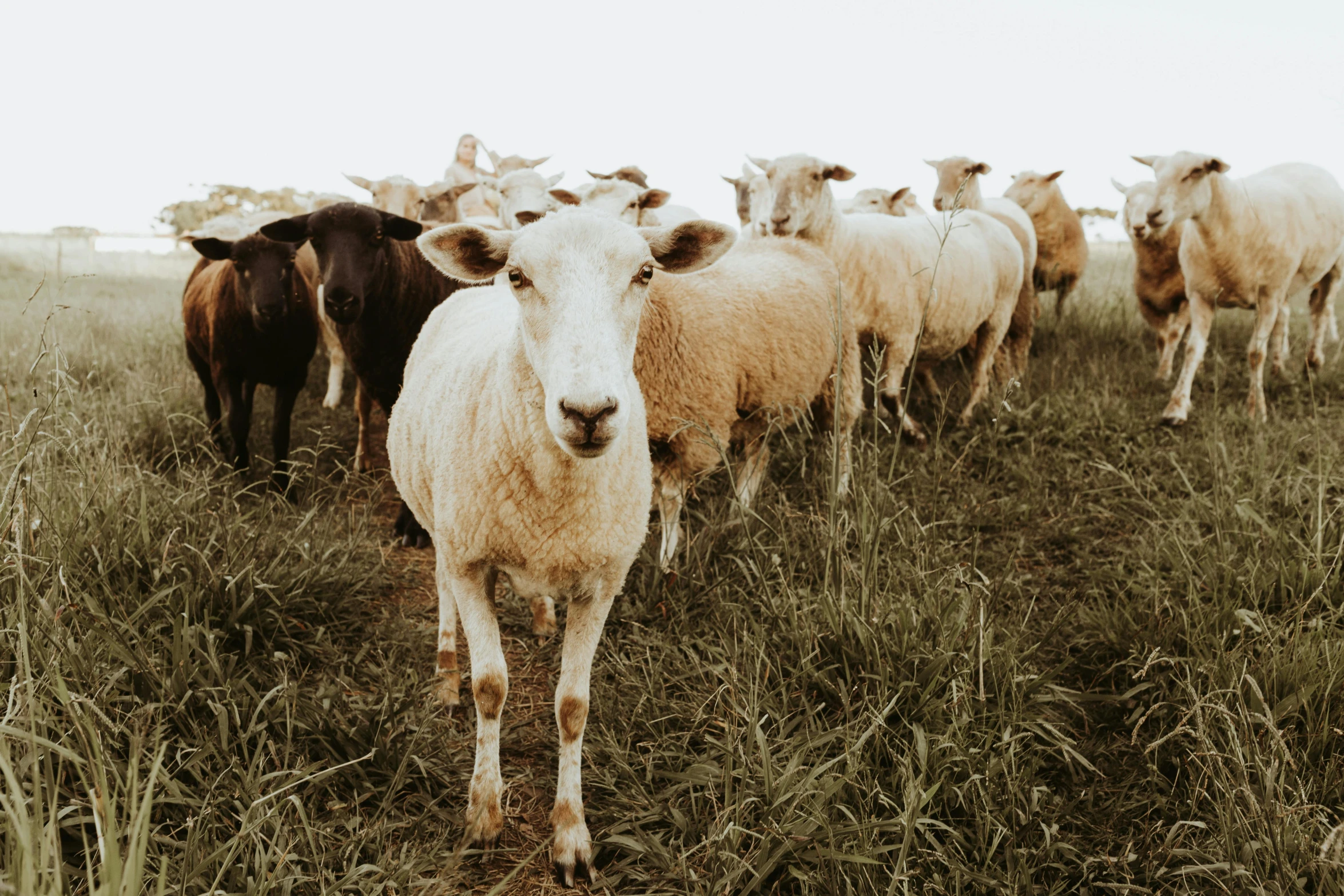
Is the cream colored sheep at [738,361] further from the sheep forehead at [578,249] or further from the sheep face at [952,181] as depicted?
the sheep face at [952,181]

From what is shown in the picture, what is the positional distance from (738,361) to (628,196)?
266cm

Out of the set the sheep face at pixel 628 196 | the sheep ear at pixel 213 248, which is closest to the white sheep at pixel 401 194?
the sheep face at pixel 628 196

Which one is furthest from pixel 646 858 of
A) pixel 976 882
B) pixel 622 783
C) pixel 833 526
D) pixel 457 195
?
pixel 457 195

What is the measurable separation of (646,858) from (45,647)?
185 centimetres

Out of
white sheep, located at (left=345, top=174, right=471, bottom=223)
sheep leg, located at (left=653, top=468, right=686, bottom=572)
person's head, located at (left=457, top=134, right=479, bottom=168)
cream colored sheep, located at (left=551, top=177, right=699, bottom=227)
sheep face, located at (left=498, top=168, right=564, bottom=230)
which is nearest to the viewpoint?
sheep leg, located at (left=653, top=468, right=686, bottom=572)

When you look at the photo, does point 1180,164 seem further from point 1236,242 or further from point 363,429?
point 363,429

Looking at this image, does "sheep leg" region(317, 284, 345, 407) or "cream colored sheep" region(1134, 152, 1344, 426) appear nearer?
"cream colored sheep" region(1134, 152, 1344, 426)

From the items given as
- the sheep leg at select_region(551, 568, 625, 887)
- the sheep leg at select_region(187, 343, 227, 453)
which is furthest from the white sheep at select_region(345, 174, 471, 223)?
the sheep leg at select_region(551, 568, 625, 887)

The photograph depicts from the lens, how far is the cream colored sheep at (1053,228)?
9438 millimetres

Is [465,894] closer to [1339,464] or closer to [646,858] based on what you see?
[646,858]

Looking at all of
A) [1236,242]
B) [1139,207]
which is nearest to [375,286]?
[1139,207]

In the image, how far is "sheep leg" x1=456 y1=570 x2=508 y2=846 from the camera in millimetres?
2354

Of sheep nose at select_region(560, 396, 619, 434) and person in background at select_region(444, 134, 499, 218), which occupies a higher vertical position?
person in background at select_region(444, 134, 499, 218)

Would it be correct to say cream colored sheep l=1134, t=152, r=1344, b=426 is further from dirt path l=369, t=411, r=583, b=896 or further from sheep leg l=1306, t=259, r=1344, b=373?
Result: dirt path l=369, t=411, r=583, b=896
